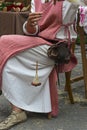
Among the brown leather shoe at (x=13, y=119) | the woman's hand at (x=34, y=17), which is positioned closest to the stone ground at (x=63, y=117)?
the brown leather shoe at (x=13, y=119)

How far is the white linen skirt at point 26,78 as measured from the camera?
9.65 feet

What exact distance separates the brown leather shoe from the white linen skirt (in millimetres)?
67

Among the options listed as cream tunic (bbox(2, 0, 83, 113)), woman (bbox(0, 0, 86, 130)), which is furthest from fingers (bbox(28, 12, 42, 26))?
cream tunic (bbox(2, 0, 83, 113))

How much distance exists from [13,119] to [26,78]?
359 millimetres

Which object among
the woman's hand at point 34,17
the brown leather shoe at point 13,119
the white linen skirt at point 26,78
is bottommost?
the brown leather shoe at point 13,119

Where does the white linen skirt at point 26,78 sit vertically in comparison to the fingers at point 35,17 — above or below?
below

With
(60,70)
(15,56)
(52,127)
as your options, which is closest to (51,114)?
(52,127)

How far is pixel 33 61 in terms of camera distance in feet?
9.77

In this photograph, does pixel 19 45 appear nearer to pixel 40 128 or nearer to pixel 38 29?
pixel 38 29

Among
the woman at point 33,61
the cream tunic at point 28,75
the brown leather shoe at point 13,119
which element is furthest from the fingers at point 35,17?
the brown leather shoe at point 13,119

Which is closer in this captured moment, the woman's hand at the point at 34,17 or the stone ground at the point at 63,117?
the woman's hand at the point at 34,17

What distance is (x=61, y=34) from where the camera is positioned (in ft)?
10.0

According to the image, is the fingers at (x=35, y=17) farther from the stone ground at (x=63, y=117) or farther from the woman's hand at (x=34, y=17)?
the stone ground at (x=63, y=117)

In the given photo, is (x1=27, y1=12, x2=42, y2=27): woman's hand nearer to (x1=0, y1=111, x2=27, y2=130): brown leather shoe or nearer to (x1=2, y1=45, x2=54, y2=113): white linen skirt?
(x1=2, y1=45, x2=54, y2=113): white linen skirt
